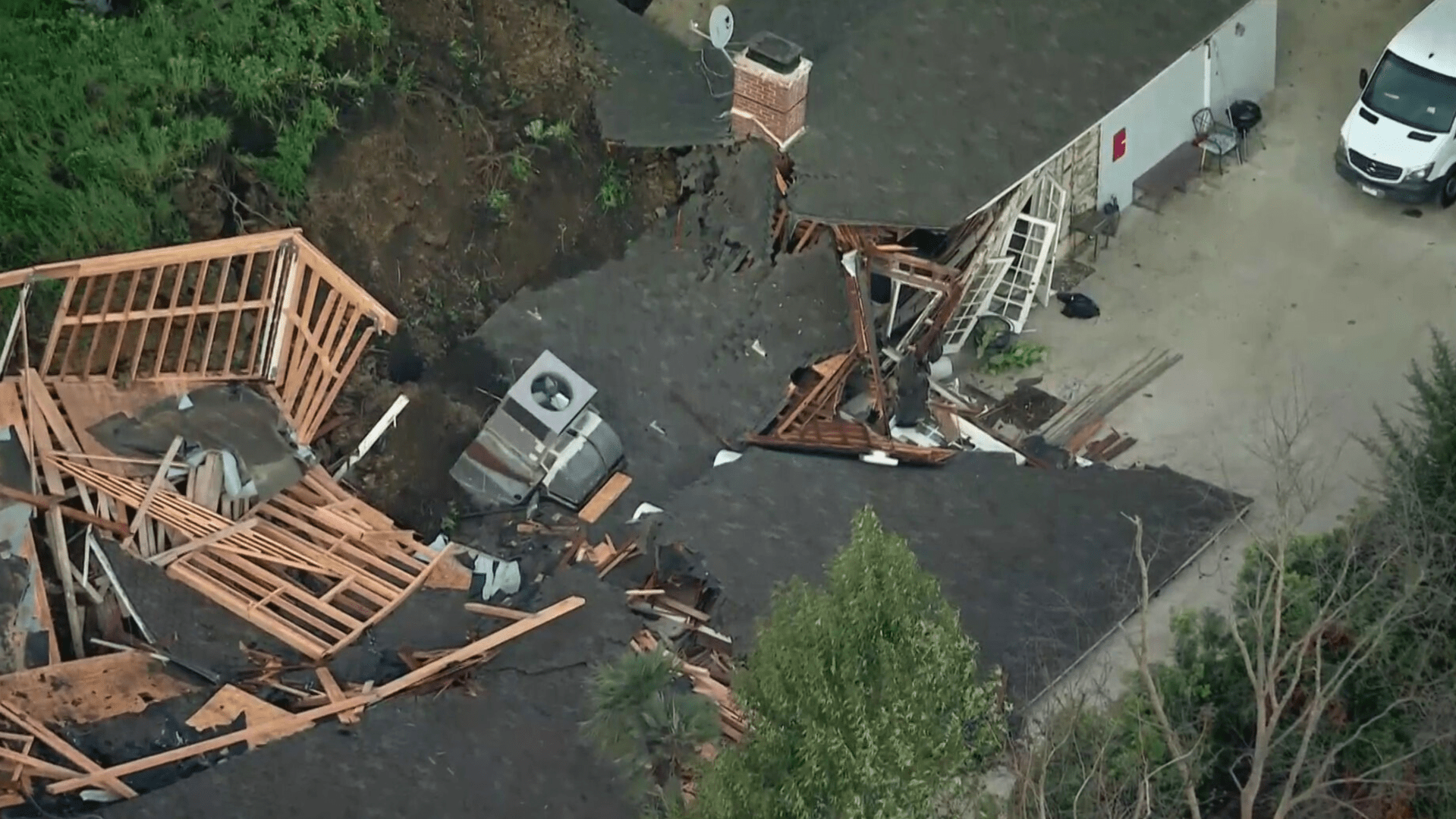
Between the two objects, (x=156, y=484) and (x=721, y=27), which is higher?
(x=721, y=27)

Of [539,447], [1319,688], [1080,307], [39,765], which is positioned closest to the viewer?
[1319,688]

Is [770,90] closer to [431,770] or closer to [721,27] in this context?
[721,27]

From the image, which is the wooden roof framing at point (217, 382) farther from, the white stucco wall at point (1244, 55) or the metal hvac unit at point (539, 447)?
the white stucco wall at point (1244, 55)

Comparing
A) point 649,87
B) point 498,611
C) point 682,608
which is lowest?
point 682,608

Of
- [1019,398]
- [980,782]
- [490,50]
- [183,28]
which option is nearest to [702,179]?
[490,50]

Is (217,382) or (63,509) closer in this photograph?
(63,509)

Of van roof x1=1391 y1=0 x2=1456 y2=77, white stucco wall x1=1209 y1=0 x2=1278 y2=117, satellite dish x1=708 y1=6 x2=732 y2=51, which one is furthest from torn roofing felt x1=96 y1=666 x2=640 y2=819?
van roof x1=1391 y1=0 x2=1456 y2=77

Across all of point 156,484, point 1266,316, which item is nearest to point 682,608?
point 156,484
